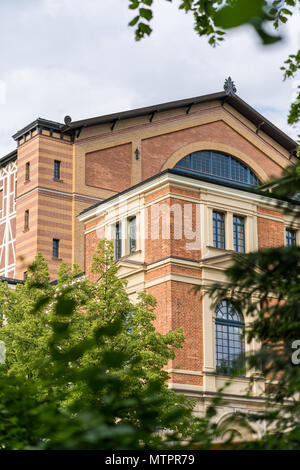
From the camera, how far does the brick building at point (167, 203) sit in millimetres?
31719

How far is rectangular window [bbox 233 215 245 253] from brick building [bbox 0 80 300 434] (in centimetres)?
5

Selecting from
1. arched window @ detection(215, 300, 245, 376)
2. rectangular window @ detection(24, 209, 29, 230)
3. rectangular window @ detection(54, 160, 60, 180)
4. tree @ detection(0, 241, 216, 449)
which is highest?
rectangular window @ detection(54, 160, 60, 180)

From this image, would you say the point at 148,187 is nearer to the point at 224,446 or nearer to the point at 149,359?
the point at 149,359

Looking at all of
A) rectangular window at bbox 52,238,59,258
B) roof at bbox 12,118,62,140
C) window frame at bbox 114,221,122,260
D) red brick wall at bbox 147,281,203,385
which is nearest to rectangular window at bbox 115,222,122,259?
window frame at bbox 114,221,122,260

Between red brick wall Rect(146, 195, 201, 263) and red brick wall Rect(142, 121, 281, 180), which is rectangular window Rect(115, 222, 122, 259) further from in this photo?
red brick wall Rect(142, 121, 281, 180)

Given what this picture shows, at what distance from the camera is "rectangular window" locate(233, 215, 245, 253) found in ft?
112

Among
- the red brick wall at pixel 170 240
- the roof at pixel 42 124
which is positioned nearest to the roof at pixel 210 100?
the roof at pixel 42 124

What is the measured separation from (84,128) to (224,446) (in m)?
43.4

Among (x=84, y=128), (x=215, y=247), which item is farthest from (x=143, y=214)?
(x=84, y=128)

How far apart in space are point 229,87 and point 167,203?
23.6 meters

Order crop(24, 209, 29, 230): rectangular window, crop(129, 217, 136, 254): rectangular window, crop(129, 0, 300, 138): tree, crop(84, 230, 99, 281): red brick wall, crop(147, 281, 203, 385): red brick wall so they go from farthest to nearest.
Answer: crop(24, 209, 29, 230): rectangular window → crop(84, 230, 99, 281): red brick wall → crop(129, 217, 136, 254): rectangular window → crop(147, 281, 203, 385): red brick wall → crop(129, 0, 300, 138): tree

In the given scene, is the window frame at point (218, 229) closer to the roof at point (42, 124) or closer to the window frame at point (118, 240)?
the window frame at point (118, 240)
